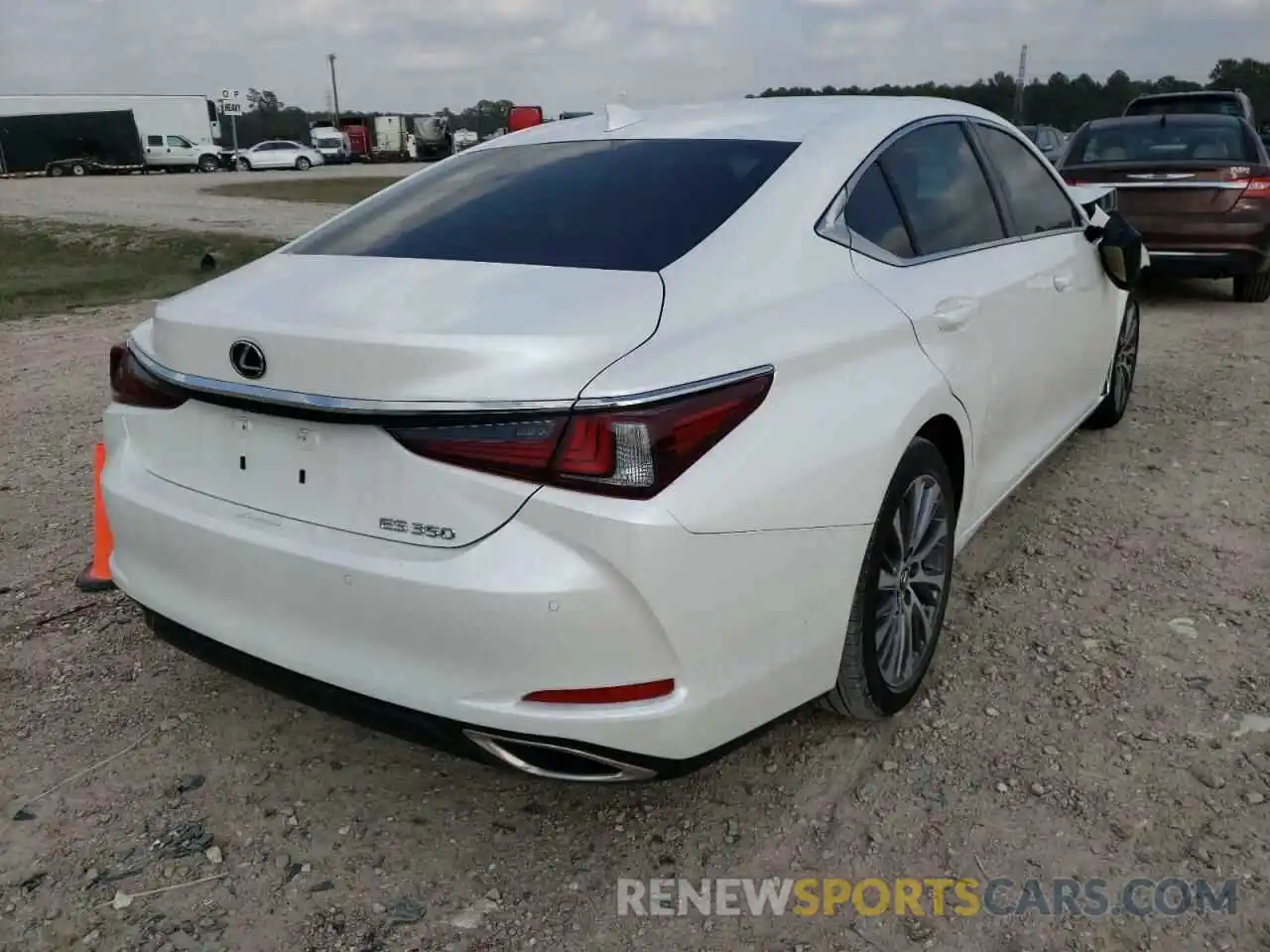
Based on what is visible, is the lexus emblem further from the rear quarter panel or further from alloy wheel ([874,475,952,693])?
alloy wheel ([874,475,952,693])

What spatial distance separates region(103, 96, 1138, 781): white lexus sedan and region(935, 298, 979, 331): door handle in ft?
0.04

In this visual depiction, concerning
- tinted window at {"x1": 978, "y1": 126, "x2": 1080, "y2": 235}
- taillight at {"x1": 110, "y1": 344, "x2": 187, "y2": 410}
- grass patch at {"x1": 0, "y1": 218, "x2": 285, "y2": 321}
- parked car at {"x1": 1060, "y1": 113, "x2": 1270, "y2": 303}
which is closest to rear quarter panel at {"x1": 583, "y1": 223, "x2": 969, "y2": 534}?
taillight at {"x1": 110, "y1": 344, "x2": 187, "y2": 410}

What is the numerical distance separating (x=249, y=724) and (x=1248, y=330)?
7.77m

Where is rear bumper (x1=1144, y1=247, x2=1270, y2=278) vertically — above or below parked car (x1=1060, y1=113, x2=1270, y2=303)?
below

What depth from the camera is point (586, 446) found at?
1937 millimetres

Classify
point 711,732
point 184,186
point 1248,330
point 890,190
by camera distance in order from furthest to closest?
1. point 184,186
2. point 1248,330
3. point 890,190
4. point 711,732

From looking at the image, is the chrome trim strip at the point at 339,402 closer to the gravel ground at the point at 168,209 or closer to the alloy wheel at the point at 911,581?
the alloy wheel at the point at 911,581

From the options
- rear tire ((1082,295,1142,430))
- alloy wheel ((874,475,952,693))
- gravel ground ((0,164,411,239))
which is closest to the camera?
alloy wheel ((874,475,952,693))

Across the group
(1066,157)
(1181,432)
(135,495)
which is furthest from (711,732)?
(1066,157)

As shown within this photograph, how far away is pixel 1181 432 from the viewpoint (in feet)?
17.8

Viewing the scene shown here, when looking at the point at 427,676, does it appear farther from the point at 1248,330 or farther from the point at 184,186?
the point at 184,186

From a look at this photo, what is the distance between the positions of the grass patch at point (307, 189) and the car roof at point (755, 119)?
64.6 feet

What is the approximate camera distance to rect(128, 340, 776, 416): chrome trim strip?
6.35ft

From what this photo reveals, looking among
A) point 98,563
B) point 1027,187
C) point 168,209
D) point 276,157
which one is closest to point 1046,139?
point 168,209
